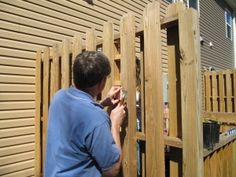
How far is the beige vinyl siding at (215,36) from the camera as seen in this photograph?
1440 centimetres

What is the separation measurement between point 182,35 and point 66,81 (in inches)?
84.5

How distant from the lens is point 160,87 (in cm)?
283

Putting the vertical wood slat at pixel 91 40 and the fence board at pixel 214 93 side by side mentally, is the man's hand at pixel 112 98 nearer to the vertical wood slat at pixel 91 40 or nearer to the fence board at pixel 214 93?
the vertical wood slat at pixel 91 40

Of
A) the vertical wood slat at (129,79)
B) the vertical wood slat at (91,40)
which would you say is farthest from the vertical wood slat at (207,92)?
the vertical wood slat at (129,79)

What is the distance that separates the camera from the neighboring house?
14289mm

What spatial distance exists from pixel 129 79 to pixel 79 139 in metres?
1.10

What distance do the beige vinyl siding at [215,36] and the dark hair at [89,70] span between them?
11983mm

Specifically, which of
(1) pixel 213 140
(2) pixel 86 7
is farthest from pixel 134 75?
(2) pixel 86 7

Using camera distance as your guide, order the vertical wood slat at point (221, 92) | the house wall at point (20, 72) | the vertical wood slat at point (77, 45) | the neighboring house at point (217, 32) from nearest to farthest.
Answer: the vertical wood slat at point (77, 45) → the house wall at point (20, 72) → the vertical wood slat at point (221, 92) → the neighboring house at point (217, 32)

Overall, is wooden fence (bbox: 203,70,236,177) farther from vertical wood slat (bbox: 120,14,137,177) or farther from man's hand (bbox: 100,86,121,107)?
man's hand (bbox: 100,86,121,107)

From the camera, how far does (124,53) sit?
3.16 meters

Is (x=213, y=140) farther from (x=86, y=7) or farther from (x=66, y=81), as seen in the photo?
(x=86, y=7)

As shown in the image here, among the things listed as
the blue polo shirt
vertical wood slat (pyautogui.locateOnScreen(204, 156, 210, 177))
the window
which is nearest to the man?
the blue polo shirt

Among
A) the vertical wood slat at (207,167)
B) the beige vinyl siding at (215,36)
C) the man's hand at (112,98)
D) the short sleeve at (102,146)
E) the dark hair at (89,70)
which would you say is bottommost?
Result: the vertical wood slat at (207,167)
